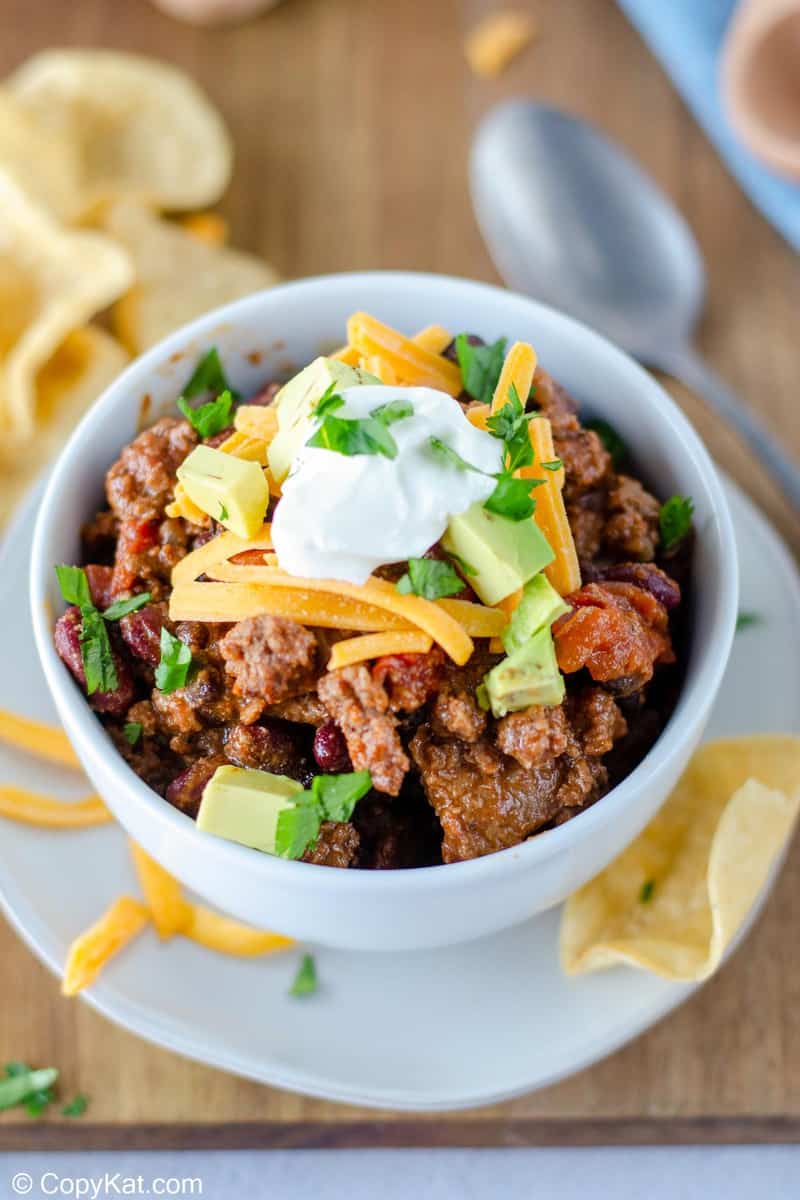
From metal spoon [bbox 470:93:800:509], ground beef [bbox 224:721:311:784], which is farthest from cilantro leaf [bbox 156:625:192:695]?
metal spoon [bbox 470:93:800:509]

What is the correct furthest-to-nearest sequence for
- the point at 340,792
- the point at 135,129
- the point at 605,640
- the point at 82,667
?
the point at 135,129 < the point at 82,667 < the point at 605,640 < the point at 340,792

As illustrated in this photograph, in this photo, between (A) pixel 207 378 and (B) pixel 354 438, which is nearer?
(B) pixel 354 438

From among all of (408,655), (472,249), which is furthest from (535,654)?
(472,249)

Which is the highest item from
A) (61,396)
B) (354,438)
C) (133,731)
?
(61,396)

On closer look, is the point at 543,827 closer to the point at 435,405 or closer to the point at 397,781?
the point at 397,781

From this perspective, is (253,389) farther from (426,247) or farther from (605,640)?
(426,247)

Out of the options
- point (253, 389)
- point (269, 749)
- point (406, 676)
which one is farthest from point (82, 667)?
point (253, 389)
